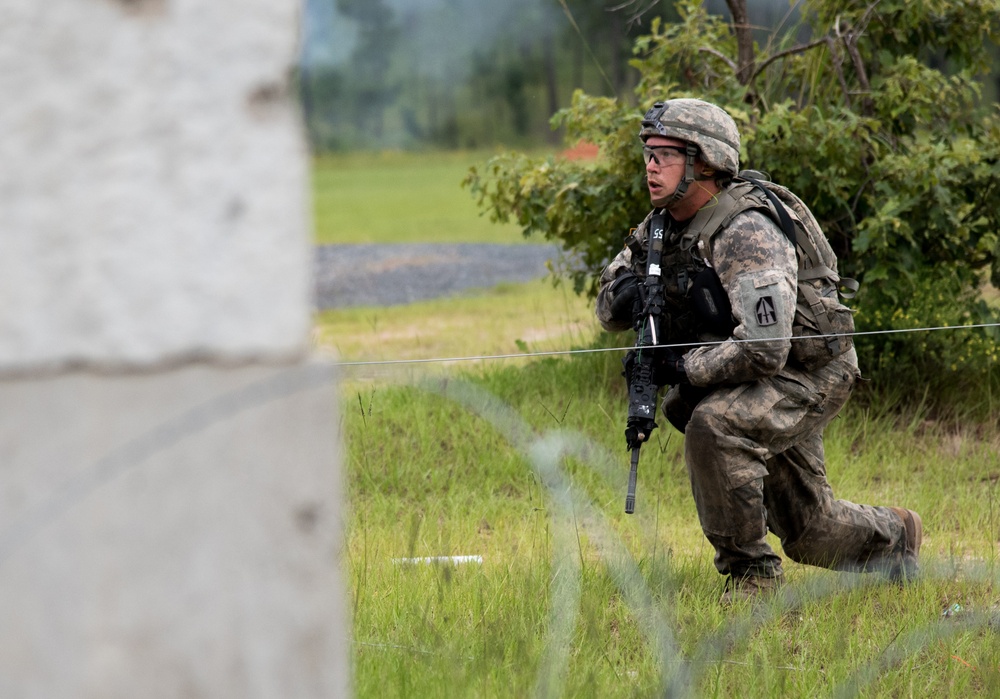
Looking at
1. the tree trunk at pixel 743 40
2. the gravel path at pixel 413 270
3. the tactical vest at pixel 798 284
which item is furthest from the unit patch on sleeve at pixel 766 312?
the gravel path at pixel 413 270

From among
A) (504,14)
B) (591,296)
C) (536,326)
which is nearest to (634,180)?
(591,296)

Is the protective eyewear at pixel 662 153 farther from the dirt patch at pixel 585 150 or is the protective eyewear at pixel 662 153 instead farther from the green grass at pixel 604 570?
the dirt patch at pixel 585 150

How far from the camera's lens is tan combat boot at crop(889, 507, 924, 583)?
4090 millimetres

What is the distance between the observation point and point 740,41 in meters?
6.22

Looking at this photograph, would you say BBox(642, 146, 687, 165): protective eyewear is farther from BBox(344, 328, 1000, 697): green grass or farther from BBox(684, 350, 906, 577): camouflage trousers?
BBox(344, 328, 1000, 697): green grass

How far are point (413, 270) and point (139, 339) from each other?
47.2ft

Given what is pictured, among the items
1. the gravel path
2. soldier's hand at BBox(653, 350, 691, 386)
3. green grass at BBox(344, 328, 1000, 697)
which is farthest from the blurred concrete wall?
the gravel path

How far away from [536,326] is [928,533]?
543 centimetres

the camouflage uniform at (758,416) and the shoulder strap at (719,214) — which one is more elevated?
the shoulder strap at (719,214)

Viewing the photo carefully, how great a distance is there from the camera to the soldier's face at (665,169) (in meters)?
3.81

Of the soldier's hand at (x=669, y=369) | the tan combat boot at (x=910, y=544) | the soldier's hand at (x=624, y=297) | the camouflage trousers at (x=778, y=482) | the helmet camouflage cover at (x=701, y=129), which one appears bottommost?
the tan combat boot at (x=910, y=544)

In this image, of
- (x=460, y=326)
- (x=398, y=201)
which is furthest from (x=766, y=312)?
(x=398, y=201)

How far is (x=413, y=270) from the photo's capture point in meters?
15.6

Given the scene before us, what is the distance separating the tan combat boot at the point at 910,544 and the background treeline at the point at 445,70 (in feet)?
89.9
